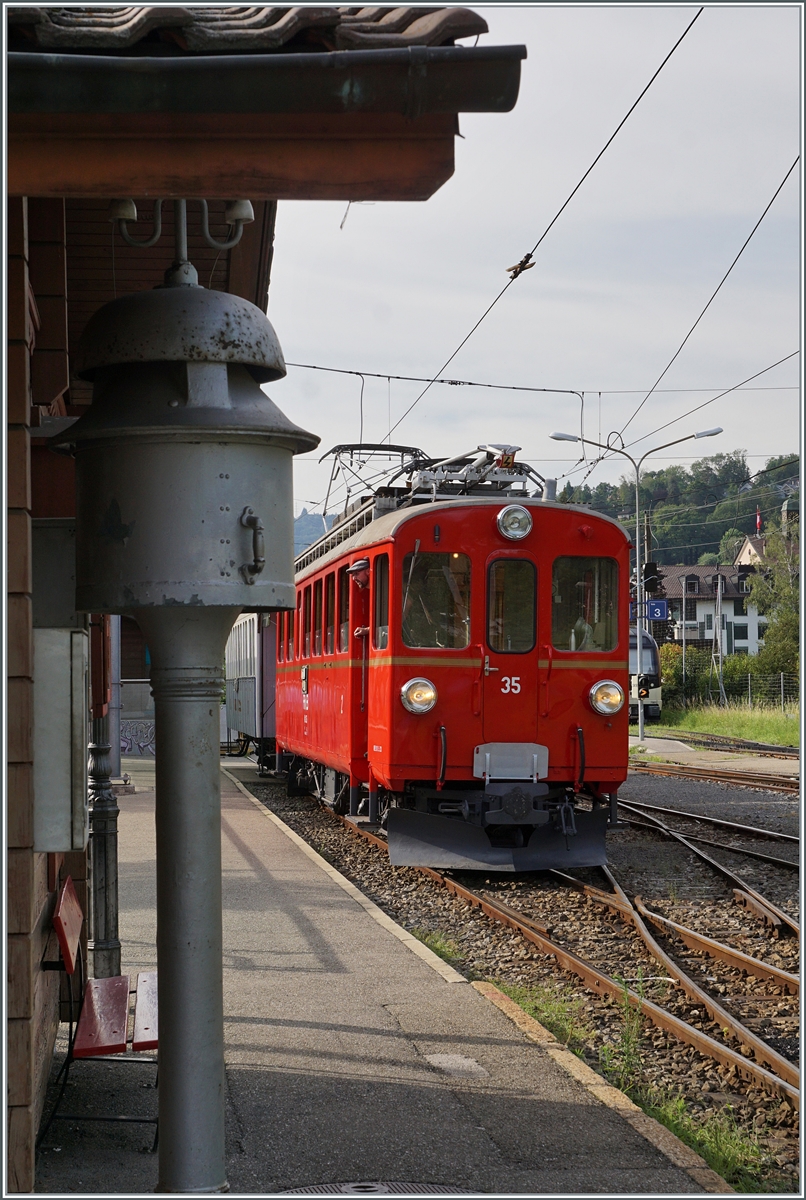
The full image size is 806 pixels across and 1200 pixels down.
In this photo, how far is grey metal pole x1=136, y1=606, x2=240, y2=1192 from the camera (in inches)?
131

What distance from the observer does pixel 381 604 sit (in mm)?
10891

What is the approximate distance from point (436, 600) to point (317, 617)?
3.92 meters

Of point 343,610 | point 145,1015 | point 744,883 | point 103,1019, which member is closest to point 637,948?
point 744,883

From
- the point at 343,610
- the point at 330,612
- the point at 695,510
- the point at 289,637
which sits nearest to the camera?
the point at 343,610

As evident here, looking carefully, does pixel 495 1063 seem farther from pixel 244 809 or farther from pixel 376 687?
pixel 244 809

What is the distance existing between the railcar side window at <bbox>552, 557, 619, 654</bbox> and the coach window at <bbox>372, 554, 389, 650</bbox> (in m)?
1.44

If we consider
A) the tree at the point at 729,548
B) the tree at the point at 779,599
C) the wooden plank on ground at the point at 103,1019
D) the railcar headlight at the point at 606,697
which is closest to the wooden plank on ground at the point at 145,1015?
the wooden plank on ground at the point at 103,1019

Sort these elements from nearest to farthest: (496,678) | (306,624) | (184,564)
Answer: (184,564)
(496,678)
(306,624)

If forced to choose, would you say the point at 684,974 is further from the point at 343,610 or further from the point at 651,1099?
the point at 343,610

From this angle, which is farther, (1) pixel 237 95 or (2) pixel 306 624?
(2) pixel 306 624

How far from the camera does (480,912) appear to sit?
9.66 meters

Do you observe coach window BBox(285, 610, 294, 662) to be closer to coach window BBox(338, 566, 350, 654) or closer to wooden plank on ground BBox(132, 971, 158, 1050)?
coach window BBox(338, 566, 350, 654)

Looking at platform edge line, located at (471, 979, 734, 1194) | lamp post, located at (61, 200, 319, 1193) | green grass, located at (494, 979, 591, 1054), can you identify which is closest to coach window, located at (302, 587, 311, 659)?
green grass, located at (494, 979, 591, 1054)

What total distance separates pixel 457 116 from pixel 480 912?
297 inches
